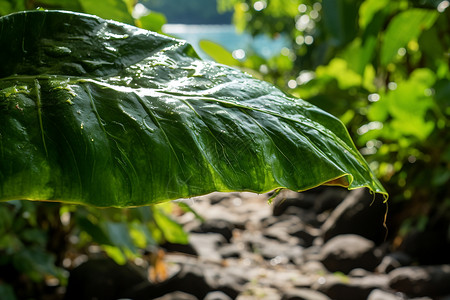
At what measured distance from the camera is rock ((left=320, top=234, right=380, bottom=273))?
2.57 metres

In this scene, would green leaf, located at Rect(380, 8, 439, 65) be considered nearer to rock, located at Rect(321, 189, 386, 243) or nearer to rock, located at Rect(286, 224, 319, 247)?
rock, located at Rect(321, 189, 386, 243)

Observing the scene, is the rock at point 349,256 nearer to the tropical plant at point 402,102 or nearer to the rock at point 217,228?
the tropical plant at point 402,102

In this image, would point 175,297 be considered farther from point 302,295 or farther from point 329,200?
point 329,200

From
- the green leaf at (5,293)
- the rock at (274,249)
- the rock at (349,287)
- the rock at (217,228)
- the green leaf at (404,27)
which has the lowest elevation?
the rock at (217,228)

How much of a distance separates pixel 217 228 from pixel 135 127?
2818 mm

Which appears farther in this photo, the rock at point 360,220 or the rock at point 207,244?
the rock at point 360,220

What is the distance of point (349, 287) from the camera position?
221 cm

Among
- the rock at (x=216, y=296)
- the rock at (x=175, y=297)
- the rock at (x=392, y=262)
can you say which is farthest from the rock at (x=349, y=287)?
the rock at (x=175, y=297)

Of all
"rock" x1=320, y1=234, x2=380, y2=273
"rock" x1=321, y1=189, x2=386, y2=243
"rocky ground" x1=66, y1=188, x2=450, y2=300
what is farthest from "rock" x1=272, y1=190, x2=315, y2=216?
"rock" x1=320, y1=234, x2=380, y2=273

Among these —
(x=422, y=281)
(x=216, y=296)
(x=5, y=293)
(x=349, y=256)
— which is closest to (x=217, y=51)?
(x=5, y=293)

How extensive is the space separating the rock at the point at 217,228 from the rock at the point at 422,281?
1.18 meters

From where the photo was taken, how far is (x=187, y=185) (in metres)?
0.43

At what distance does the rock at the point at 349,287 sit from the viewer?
2.18 metres

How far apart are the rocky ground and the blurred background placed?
0.36ft
